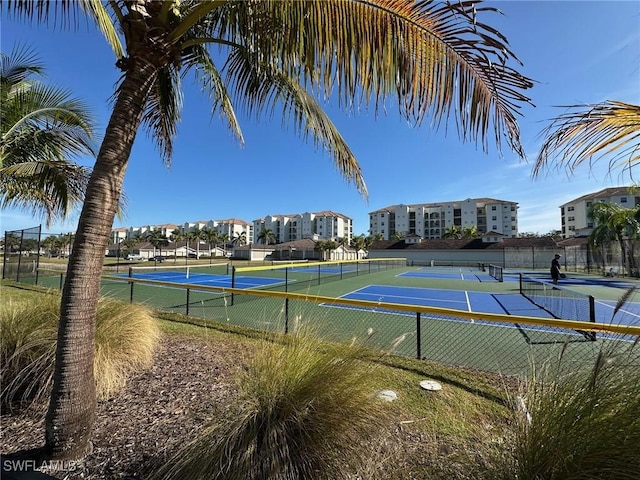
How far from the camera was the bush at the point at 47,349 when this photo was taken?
338 centimetres

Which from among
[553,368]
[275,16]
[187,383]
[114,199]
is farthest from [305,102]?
[187,383]

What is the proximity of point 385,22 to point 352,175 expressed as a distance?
1712 mm

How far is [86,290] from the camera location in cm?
262

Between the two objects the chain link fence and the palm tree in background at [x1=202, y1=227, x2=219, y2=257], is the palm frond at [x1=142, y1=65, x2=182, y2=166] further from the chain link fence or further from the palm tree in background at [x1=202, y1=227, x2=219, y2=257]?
the palm tree in background at [x1=202, y1=227, x2=219, y2=257]

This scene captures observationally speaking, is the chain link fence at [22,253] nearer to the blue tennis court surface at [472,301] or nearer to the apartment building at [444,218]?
the blue tennis court surface at [472,301]

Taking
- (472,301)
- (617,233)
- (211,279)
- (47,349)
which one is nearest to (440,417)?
(47,349)

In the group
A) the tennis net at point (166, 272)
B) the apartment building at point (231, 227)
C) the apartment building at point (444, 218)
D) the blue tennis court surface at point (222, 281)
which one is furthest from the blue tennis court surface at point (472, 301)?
the apartment building at point (231, 227)

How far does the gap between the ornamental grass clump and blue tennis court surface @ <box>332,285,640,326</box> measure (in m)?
9.62

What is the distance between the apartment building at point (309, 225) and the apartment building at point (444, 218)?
16684mm

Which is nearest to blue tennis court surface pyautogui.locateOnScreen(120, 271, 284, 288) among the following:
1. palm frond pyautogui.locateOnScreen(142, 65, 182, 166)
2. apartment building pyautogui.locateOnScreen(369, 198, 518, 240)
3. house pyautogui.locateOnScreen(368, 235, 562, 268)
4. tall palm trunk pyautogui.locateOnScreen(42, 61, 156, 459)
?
palm frond pyautogui.locateOnScreen(142, 65, 182, 166)

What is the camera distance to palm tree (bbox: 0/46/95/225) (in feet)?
21.0

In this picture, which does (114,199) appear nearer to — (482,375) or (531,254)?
(482,375)

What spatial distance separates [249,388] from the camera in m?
2.41

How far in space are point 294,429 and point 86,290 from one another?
2.09m
